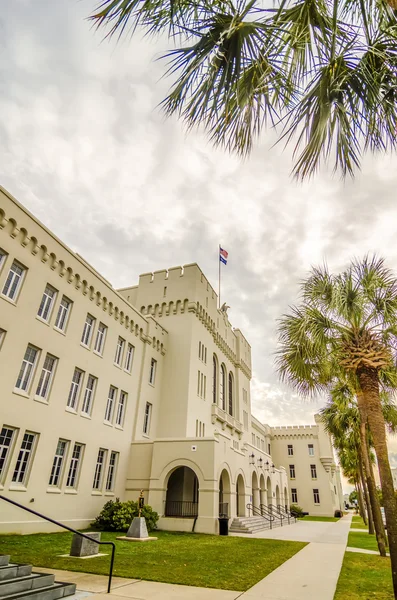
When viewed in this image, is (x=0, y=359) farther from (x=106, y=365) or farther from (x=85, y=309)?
(x=106, y=365)

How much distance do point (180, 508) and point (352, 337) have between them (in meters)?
17.4

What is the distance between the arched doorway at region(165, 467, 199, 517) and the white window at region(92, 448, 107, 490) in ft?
18.0

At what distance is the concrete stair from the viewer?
5410mm

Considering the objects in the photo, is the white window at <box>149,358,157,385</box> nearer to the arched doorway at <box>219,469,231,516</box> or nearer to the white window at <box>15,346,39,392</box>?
the arched doorway at <box>219,469,231,516</box>

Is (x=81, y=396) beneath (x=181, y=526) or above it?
above

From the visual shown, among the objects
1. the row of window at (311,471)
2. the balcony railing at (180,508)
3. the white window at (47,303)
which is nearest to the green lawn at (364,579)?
the balcony railing at (180,508)

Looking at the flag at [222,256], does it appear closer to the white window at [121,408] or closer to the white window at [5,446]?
the white window at [121,408]

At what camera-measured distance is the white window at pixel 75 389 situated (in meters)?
17.5

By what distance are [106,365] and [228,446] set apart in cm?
923

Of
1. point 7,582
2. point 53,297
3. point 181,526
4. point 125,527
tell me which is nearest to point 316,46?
point 7,582

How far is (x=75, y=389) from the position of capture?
1795 centimetres

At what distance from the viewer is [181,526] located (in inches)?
722

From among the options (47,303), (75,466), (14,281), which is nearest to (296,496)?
(75,466)

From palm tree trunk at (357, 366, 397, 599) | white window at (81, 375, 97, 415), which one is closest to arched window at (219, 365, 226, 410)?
white window at (81, 375, 97, 415)
